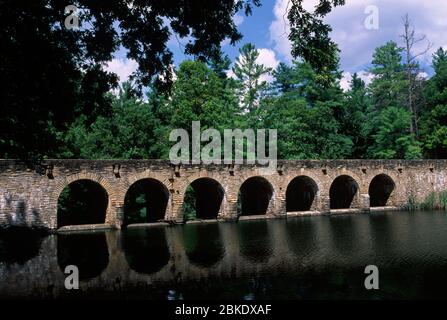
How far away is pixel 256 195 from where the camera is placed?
25344mm

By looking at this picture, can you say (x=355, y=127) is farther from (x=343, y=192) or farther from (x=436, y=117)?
(x=343, y=192)

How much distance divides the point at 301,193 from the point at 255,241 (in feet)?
42.7

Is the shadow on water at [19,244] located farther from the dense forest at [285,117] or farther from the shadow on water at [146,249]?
the dense forest at [285,117]

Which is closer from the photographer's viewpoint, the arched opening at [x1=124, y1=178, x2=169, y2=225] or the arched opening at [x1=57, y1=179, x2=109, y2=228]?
the arched opening at [x1=124, y1=178, x2=169, y2=225]

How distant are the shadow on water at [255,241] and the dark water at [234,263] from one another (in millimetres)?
35

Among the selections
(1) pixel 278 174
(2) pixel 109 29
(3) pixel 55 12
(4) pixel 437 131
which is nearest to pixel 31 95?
(3) pixel 55 12

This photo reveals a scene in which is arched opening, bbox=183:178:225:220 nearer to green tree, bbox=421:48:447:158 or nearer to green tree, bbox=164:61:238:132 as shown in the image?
green tree, bbox=164:61:238:132

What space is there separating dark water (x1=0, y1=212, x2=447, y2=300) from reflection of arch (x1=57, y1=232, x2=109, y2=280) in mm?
28

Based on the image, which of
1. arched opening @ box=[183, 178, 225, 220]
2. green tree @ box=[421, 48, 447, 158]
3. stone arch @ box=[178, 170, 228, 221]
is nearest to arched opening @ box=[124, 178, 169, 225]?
stone arch @ box=[178, 170, 228, 221]

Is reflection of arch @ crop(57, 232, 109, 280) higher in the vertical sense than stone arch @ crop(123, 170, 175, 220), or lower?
lower

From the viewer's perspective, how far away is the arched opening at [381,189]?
26875 mm

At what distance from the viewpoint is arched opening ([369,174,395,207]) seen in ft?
88.2
